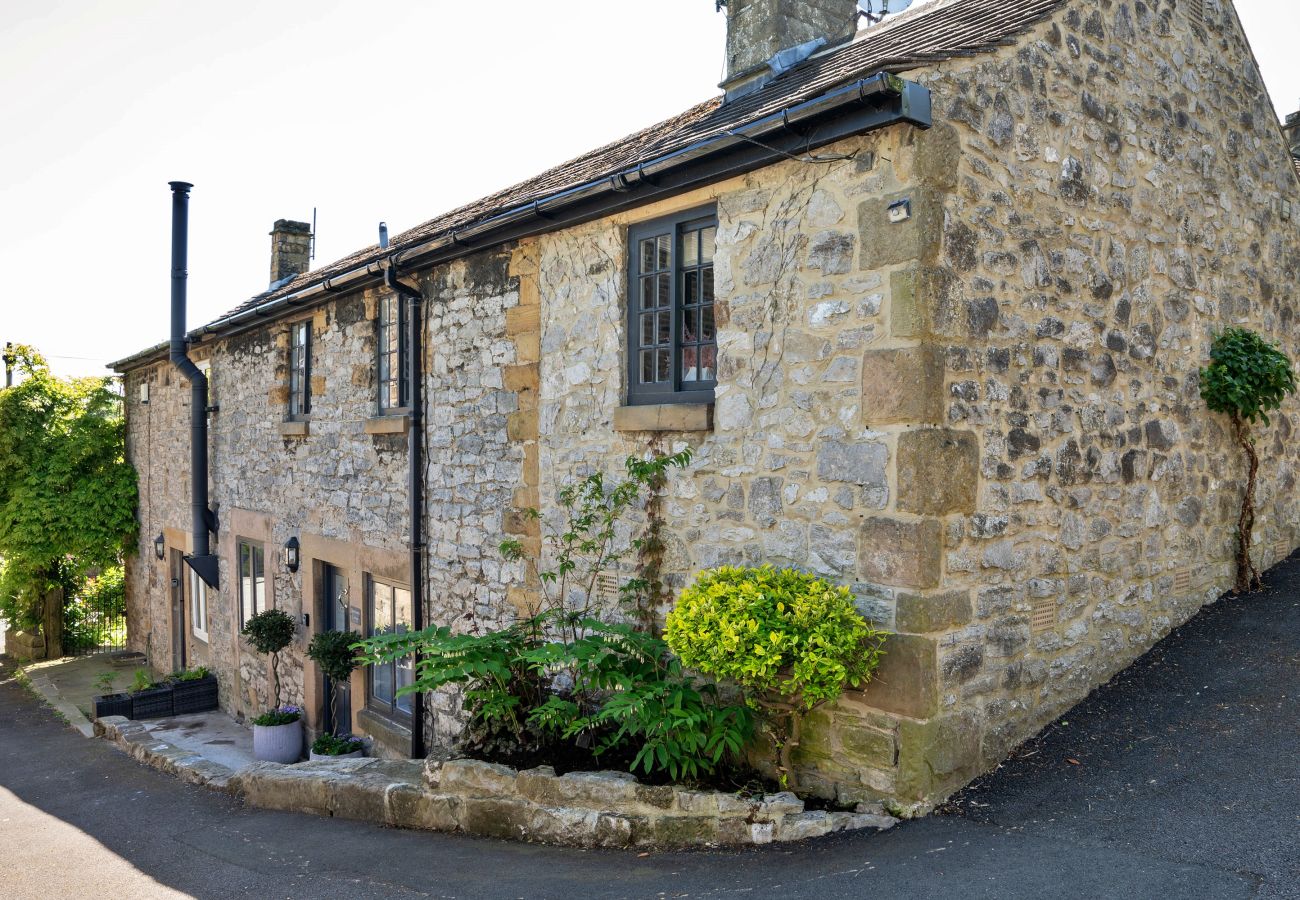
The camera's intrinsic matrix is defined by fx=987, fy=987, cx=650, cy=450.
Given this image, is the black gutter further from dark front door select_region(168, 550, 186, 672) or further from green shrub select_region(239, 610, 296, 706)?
dark front door select_region(168, 550, 186, 672)

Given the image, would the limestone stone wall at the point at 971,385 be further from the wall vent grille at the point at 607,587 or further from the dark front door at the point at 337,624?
the dark front door at the point at 337,624

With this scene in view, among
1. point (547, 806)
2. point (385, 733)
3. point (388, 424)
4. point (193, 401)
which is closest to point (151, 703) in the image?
point (193, 401)

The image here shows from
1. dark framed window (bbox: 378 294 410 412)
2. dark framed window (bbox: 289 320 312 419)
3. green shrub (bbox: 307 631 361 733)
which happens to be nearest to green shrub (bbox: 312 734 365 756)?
green shrub (bbox: 307 631 361 733)

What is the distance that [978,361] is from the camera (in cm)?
506

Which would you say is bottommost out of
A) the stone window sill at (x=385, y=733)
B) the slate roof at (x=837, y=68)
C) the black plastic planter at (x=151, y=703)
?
the black plastic planter at (x=151, y=703)

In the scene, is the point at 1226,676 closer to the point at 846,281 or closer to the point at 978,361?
the point at 978,361

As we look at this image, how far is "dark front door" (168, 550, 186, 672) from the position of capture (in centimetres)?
1507

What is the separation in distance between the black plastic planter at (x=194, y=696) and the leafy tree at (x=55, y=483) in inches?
176

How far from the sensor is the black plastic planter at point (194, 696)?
13180mm

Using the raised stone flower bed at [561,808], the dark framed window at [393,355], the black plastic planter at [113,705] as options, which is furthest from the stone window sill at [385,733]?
the black plastic planter at [113,705]

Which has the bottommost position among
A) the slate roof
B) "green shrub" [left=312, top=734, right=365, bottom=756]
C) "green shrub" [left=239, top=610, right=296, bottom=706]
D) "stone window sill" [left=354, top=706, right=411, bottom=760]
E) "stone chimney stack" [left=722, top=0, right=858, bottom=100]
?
"green shrub" [left=312, top=734, right=365, bottom=756]

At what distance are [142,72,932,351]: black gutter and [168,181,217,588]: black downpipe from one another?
6.50 m

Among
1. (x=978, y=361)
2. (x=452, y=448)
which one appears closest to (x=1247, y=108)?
(x=978, y=361)

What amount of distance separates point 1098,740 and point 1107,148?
→ 350cm
